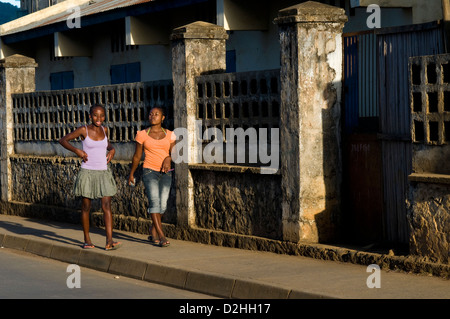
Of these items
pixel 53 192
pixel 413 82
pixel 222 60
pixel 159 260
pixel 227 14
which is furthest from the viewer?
pixel 53 192

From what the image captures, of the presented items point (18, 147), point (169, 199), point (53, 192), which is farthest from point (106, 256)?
point (18, 147)

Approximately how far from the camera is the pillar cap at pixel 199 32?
11.8m

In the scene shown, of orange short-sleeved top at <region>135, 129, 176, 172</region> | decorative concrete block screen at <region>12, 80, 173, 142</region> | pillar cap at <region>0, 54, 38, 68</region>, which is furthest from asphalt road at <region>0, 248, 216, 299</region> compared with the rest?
pillar cap at <region>0, 54, 38, 68</region>

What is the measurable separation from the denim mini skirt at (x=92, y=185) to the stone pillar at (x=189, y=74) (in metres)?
1.15

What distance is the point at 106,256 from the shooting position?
10633 millimetres

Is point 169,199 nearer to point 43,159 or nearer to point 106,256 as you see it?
point 106,256

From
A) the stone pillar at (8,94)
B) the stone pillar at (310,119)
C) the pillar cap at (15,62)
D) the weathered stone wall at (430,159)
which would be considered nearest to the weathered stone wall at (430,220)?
the weathered stone wall at (430,159)

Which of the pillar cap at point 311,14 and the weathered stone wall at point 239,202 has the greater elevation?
the pillar cap at point 311,14

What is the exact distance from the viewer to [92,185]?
11156mm

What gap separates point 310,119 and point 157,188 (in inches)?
90.3

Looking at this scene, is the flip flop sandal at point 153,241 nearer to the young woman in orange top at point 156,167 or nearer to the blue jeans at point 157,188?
the young woman in orange top at point 156,167

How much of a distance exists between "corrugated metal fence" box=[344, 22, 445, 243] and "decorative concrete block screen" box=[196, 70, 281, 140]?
2.98 feet

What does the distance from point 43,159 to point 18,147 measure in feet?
4.37

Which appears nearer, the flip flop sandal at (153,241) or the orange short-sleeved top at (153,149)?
the orange short-sleeved top at (153,149)
